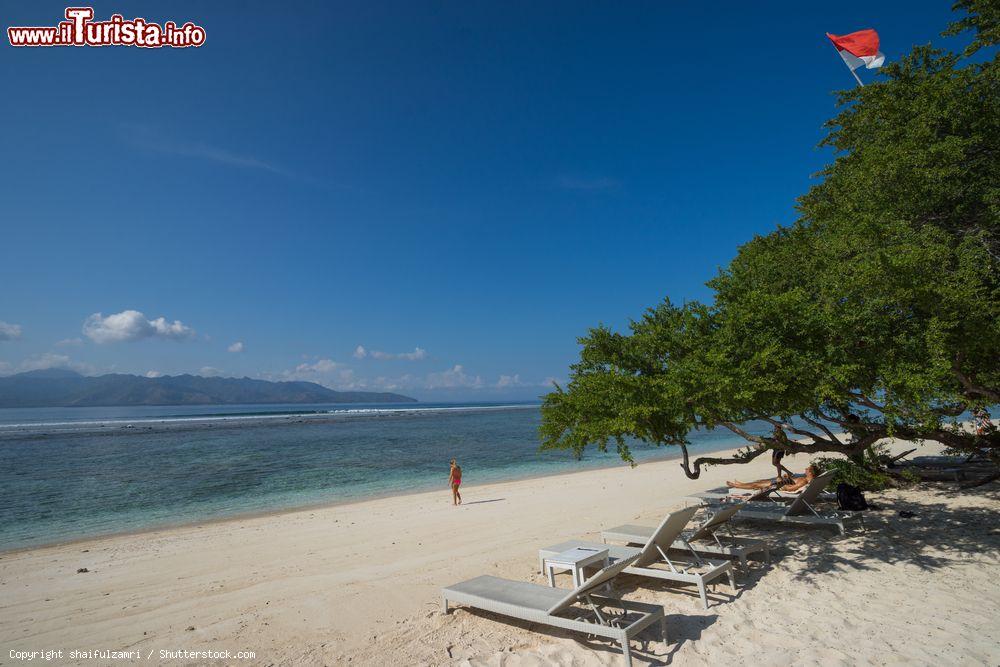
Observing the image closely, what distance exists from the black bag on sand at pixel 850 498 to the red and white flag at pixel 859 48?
10567mm

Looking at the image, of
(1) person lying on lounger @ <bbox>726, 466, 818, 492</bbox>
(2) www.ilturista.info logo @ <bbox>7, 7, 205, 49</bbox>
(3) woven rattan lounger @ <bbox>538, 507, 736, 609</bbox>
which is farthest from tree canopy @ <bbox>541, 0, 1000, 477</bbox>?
(2) www.ilturista.info logo @ <bbox>7, 7, 205, 49</bbox>

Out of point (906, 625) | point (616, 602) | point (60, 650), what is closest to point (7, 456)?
point (60, 650)

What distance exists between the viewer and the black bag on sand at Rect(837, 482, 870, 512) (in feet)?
31.8

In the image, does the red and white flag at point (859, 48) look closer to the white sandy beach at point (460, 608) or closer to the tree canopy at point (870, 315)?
the tree canopy at point (870, 315)

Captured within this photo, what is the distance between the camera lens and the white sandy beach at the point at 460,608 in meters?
5.30

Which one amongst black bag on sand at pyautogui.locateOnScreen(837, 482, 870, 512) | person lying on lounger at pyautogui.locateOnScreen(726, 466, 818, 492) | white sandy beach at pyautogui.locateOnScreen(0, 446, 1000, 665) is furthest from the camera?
person lying on lounger at pyautogui.locateOnScreen(726, 466, 818, 492)

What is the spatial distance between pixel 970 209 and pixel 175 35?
15.7 meters

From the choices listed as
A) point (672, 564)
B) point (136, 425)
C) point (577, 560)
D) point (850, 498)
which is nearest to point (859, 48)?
point (850, 498)

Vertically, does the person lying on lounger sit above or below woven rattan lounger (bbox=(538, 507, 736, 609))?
below

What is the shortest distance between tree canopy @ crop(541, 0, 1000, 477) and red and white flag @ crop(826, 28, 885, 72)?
3379 mm

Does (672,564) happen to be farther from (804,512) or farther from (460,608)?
(804,512)

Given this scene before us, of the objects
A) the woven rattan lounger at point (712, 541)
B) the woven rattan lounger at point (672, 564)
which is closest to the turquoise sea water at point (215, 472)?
the woven rattan lounger at point (712, 541)

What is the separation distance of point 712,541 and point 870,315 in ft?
13.0

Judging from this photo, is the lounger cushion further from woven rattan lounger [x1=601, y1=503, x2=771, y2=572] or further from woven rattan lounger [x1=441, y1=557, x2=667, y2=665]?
woven rattan lounger [x1=601, y1=503, x2=771, y2=572]
